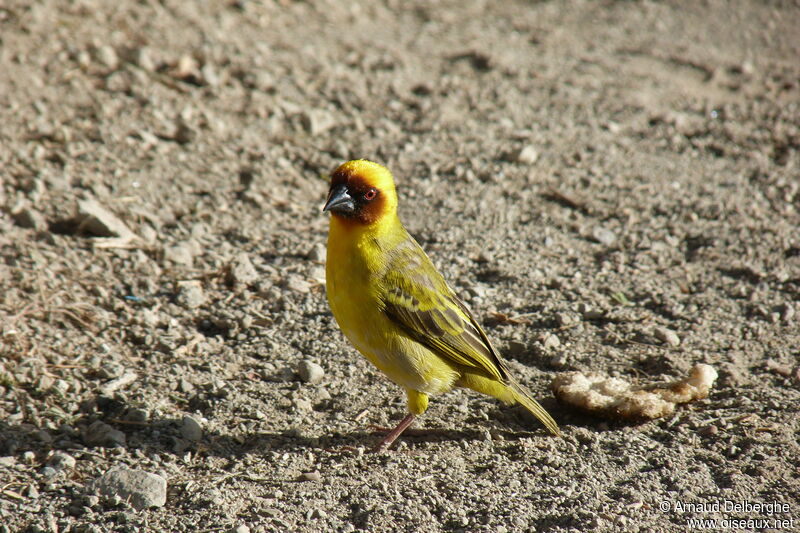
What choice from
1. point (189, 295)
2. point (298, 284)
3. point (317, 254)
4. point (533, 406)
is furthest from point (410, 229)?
point (533, 406)

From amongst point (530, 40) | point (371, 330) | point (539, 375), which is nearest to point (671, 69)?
point (530, 40)

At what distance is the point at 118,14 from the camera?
8.09m

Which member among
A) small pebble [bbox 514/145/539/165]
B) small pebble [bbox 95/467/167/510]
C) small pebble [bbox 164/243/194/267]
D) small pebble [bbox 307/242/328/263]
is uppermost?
small pebble [bbox 514/145/539/165]

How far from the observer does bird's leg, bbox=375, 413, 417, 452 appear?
14.4ft

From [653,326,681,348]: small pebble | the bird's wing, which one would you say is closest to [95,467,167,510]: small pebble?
the bird's wing

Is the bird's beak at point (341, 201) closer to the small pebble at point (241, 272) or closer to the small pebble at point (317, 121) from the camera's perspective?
the small pebble at point (241, 272)

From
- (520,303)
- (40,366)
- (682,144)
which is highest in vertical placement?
(682,144)

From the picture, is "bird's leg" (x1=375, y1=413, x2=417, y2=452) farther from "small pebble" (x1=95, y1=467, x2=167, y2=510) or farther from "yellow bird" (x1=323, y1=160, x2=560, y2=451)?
"small pebble" (x1=95, y1=467, x2=167, y2=510)

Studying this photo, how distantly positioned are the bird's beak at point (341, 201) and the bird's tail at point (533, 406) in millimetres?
1265

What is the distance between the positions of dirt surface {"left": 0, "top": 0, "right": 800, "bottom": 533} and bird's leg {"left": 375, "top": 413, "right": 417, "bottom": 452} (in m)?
0.08

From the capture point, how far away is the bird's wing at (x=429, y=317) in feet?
14.2

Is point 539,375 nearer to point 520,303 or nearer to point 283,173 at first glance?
point 520,303

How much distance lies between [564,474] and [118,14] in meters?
6.39

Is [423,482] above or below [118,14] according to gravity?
below
